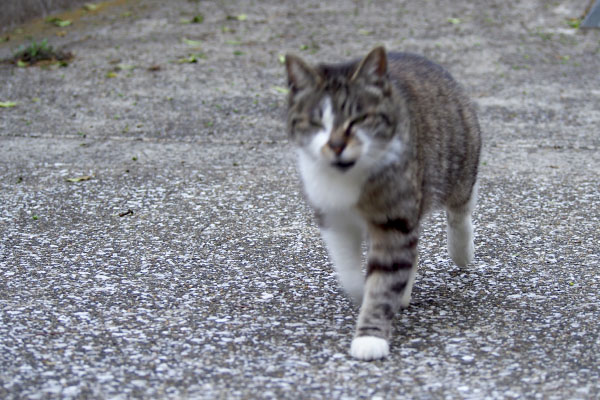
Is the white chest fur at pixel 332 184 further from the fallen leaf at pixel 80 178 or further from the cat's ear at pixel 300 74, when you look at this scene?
the fallen leaf at pixel 80 178

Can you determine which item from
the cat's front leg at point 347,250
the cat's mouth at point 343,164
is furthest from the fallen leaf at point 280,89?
the cat's mouth at point 343,164

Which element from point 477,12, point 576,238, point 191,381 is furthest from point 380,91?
point 477,12

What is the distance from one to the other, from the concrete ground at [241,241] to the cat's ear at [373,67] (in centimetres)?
101

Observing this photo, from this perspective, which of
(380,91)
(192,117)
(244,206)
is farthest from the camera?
(192,117)

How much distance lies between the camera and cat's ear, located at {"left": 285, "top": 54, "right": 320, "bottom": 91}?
285cm

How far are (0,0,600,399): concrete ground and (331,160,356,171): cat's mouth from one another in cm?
69

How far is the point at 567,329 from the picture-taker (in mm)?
3041

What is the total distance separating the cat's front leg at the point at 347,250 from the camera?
3068 mm

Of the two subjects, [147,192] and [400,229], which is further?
[147,192]

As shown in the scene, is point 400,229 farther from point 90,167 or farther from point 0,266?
point 90,167

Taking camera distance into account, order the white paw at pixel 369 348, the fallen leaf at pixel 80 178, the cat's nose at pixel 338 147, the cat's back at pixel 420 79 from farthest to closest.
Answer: the fallen leaf at pixel 80 178
the cat's back at pixel 420 79
the white paw at pixel 369 348
the cat's nose at pixel 338 147

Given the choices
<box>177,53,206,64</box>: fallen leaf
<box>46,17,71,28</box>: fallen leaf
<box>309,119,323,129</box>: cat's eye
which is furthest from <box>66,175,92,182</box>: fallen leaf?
<box>46,17,71,28</box>: fallen leaf

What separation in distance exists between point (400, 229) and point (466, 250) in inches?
34.0

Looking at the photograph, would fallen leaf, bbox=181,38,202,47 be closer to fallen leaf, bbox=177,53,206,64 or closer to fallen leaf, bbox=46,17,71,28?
fallen leaf, bbox=177,53,206,64
